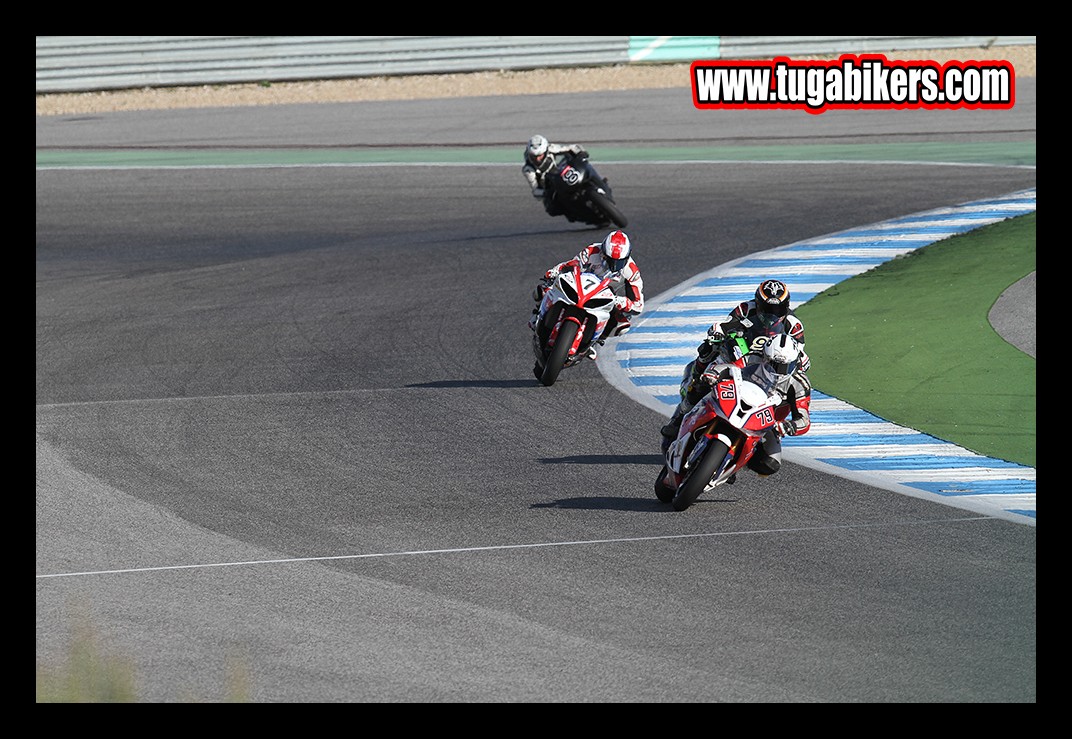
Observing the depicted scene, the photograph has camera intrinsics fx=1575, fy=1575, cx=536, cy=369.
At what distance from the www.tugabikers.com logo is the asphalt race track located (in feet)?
35.0

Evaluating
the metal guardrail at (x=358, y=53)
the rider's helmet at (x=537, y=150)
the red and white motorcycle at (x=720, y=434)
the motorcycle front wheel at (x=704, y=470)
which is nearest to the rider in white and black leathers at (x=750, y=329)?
the red and white motorcycle at (x=720, y=434)

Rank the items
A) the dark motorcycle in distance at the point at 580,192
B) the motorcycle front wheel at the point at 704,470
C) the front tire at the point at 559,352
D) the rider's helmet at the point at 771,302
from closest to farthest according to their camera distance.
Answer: the motorcycle front wheel at the point at 704,470 < the rider's helmet at the point at 771,302 < the front tire at the point at 559,352 < the dark motorcycle in distance at the point at 580,192

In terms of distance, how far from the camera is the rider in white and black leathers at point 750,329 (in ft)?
35.7

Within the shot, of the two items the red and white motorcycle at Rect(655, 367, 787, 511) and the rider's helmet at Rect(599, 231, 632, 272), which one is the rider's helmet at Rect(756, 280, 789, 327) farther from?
the rider's helmet at Rect(599, 231, 632, 272)

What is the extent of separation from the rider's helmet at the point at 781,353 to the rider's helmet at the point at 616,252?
4.15 m

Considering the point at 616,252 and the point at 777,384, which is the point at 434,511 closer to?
the point at 777,384

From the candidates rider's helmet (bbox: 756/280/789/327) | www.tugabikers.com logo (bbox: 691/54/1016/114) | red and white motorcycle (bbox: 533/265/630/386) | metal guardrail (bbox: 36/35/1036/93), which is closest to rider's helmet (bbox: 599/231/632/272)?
red and white motorcycle (bbox: 533/265/630/386)

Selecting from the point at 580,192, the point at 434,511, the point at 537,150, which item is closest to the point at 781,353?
the point at 434,511

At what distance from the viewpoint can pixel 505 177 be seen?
26781mm

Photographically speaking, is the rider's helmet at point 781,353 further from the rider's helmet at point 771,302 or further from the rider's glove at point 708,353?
the rider's glove at point 708,353

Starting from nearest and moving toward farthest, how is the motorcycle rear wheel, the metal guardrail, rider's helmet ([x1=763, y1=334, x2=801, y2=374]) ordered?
rider's helmet ([x1=763, y1=334, x2=801, y2=374]), the motorcycle rear wheel, the metal guardrail

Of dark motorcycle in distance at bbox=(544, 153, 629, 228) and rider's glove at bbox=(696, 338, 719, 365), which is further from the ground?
dark motorcycle in distance at bbox=(544, 153, 629, 228)

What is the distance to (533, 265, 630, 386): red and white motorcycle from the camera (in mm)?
14422
